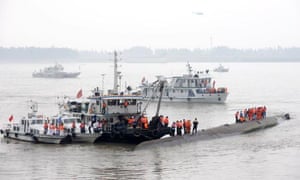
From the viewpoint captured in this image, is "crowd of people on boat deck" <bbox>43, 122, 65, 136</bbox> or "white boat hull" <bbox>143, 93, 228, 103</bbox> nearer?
"crowd of people on boat deck" <bbox>43, 122, 65, 136</bbox>

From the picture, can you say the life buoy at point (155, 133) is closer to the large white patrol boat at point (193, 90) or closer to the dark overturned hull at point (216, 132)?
the dark overturned hull at point (216, 132)

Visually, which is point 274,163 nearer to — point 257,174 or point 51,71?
point 257,174

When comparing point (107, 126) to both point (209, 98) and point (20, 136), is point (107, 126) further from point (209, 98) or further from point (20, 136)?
point (209, 98)

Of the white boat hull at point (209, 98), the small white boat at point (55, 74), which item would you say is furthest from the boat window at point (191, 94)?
the small white boat at point (55, 74)

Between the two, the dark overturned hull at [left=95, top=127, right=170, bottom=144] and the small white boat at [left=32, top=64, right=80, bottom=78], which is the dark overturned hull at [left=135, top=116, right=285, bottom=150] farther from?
the small white boat at [left=32, top=64, right=80, bottom=78]

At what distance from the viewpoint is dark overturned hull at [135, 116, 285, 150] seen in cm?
3862

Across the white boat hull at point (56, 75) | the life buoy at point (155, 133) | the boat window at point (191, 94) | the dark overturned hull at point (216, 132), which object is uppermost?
the white boat hull at point (56, 75)

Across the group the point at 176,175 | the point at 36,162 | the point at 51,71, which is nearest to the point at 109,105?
the point at 36,162

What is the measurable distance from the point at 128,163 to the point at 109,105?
871 centimetres

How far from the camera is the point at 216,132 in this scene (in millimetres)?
43062

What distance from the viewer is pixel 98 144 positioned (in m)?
40.6

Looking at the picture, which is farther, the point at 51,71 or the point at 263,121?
the point at 51,71

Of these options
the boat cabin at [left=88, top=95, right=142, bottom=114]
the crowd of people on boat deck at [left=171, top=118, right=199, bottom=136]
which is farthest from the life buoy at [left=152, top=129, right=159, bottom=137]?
the boat cabin at [left=88, top=95, right=142, bottom=114]

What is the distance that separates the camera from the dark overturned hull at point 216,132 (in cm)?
3862
